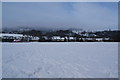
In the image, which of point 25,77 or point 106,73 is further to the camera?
point 106,73

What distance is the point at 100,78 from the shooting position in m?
3.75

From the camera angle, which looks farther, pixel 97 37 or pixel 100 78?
pixel 97 37

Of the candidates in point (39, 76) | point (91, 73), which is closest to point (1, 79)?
point (39, 76)

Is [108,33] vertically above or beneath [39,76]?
above

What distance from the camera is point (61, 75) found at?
4004mm

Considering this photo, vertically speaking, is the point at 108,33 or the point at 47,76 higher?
the point at 108,33

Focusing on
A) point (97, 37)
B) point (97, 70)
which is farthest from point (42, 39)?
point (97, 70)

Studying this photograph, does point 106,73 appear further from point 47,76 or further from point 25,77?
point 25,77

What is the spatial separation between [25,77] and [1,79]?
1.81ft

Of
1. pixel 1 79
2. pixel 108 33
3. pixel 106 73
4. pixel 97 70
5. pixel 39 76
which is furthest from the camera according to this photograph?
pixel 108 33

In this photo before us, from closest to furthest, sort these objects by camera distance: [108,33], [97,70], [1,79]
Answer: [1,79] → [97,70] → [108,33]

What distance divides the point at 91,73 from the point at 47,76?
4.06 ft

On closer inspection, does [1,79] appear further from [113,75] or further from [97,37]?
[97,37]

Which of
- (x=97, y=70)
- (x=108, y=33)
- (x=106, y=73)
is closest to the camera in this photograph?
(x=106, y=73)
